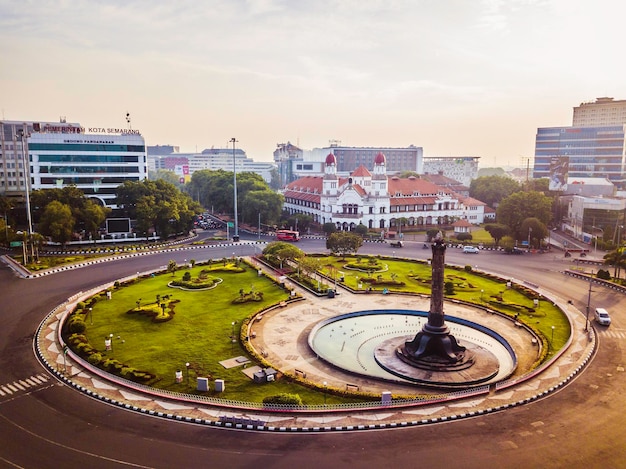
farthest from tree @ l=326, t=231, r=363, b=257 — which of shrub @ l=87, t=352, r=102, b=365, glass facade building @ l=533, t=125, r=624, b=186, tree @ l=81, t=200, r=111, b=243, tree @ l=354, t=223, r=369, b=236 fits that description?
glass facade building @ l=533, t=125, r=624, b=186

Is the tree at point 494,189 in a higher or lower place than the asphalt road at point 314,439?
higher

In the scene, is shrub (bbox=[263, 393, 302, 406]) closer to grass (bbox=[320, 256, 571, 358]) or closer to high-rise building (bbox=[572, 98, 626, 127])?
grass (bbox=[320, 256, 571, 358])

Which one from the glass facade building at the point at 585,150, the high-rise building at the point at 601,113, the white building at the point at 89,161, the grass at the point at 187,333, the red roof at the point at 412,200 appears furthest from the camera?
the high-rise building at the point at 601,113

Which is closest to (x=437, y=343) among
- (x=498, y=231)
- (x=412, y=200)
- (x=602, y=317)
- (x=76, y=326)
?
(x=602, y=317)

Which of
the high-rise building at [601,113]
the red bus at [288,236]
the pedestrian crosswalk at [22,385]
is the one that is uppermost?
the high-rise building at [601,113]

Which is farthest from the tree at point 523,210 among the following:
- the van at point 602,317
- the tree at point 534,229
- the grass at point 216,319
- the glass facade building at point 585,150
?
the glass facade building at point 585,150

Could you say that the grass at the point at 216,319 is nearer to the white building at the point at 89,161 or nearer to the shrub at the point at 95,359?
the shrub at the point at 95,359

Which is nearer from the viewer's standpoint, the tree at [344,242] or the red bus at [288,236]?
the tree at [344,242]
